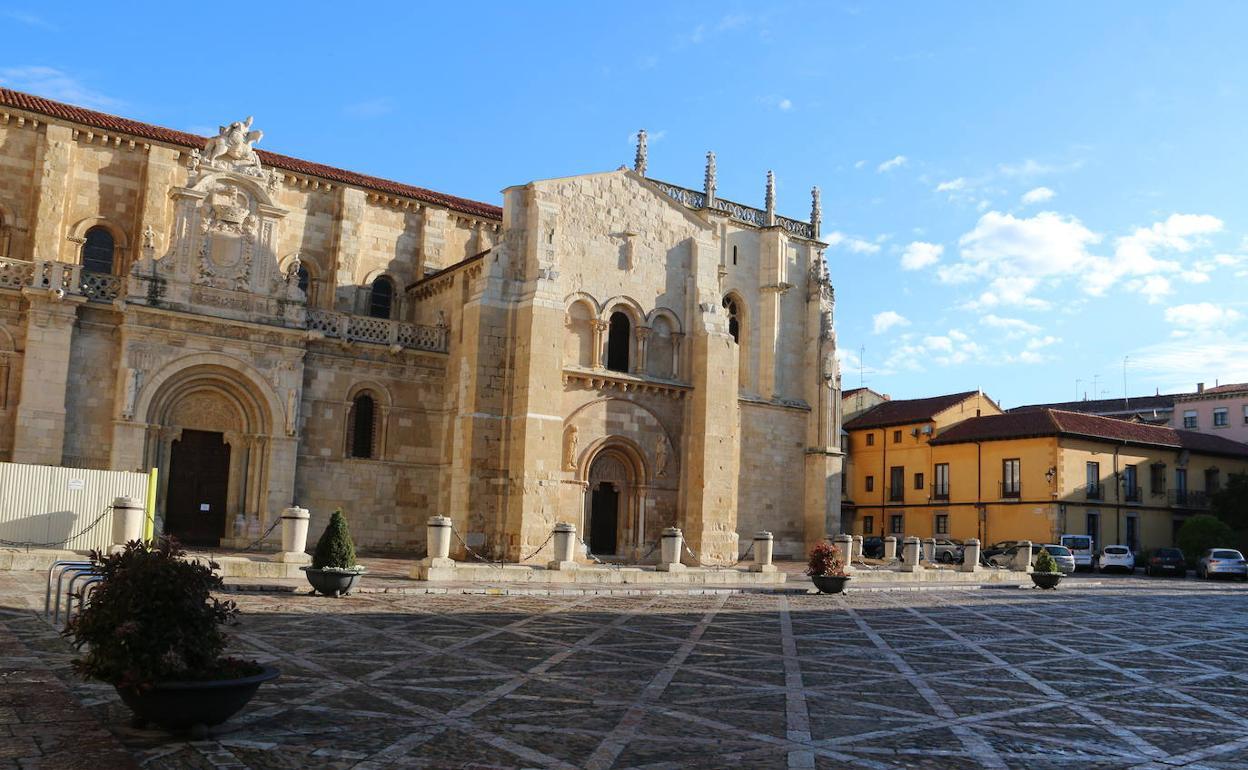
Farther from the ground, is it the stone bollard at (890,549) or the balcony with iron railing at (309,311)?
→ the balcony with iron railing at (309,311)

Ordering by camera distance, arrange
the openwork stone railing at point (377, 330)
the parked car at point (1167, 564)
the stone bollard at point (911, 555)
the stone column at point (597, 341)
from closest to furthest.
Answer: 1. the openwork stone railing at point (377, 330)
2. the stone column at point (597, 341)
3. the stone bollard at point (911, 555)
4. the parked car at point (1167, 564)

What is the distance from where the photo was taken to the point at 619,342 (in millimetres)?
32094

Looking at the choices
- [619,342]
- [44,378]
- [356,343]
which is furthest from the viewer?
[619,342]

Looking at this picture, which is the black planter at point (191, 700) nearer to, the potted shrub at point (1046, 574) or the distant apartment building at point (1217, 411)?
the potted shrub at point (1046, 574)

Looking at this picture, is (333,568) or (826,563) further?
(826,563)

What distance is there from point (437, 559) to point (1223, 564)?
32.6 meters

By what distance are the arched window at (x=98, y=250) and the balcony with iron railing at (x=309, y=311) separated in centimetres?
154

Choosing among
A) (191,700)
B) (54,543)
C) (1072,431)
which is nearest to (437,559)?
(54,543)

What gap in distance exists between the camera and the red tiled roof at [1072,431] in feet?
152

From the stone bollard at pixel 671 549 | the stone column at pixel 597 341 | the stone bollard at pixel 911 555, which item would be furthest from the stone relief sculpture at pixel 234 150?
the stone bollard at pixel 911 555

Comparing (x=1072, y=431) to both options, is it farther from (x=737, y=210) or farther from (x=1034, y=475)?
(x=737, y=210)

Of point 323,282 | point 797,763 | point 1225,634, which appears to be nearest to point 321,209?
point 323,282

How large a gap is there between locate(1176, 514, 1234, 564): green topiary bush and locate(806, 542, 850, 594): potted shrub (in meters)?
26.5

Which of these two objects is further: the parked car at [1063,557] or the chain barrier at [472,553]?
the parked car at [1063,557]
